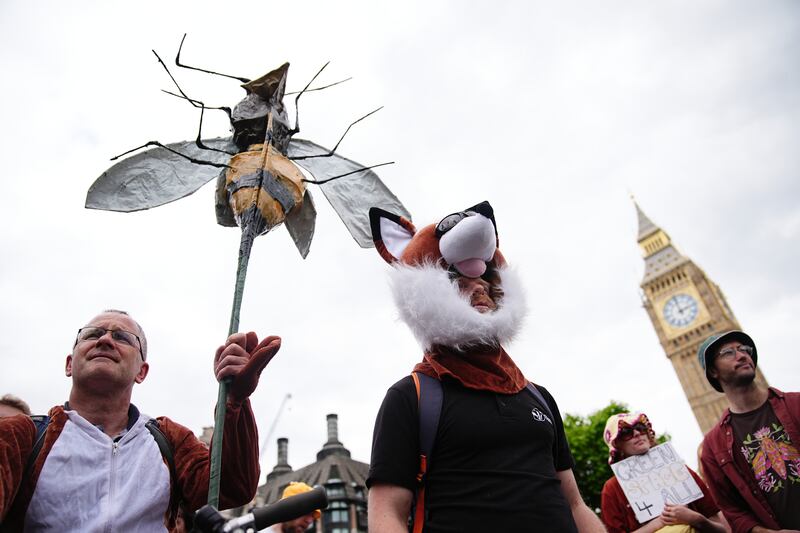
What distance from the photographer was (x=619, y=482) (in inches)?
131

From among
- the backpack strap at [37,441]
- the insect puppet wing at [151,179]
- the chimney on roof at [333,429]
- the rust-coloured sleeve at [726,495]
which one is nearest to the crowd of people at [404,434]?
the backpack strap at [37,441]

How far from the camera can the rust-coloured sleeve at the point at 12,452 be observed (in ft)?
5.14

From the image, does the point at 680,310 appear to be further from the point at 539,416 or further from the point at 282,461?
the point at 539,416

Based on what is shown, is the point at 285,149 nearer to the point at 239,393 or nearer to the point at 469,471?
the point at 239,393

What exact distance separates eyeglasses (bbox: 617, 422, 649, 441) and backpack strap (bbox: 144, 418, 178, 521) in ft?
9.53

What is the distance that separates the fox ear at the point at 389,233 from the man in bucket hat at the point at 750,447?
228 cm

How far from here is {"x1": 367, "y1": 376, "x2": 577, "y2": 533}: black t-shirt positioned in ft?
5.22

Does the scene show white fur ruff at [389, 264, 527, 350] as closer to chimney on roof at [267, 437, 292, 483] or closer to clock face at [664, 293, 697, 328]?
chimney on roof at [267, 437, 292, 483]

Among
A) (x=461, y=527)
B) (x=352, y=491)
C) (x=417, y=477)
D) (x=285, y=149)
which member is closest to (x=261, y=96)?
(x=285, y=149)

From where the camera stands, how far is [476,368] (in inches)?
76.0

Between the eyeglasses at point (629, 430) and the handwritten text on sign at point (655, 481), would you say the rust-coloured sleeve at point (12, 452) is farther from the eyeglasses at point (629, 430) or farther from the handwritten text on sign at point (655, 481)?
the eyeglasses at point (629, 430)

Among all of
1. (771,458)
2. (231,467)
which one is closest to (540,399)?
(231,467)

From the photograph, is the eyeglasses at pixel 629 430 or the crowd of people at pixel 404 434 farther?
the eyeglasses at pixel 629 430

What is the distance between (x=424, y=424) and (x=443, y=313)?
40 cm
